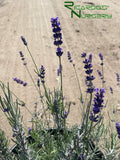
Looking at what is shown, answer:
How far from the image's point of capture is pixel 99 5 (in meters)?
7.35

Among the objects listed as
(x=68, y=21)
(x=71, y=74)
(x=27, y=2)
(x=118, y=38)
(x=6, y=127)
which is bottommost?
(x=6, y=127)

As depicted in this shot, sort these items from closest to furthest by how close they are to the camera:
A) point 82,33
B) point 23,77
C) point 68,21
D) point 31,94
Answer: point 31,94 < point 23,77 < point 82,33 < point 68,21

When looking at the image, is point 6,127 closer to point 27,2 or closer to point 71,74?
point 71,74

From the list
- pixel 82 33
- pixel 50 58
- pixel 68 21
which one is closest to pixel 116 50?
pixel 82 33

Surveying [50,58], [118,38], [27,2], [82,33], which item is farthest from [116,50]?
[27,2]

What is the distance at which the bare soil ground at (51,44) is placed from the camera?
147 inches

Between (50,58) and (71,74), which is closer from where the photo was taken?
(71,74)

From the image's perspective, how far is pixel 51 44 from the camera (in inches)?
199

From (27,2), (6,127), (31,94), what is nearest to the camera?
(6,127)

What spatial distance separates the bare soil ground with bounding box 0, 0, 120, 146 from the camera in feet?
12.2

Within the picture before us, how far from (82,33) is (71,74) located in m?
2.07

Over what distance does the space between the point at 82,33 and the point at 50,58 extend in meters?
1.68

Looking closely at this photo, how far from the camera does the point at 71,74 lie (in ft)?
13.3

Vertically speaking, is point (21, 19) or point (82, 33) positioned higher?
point (21, 19)
